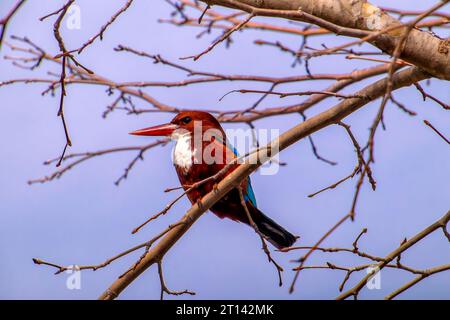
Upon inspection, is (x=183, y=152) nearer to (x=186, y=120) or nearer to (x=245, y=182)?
(x=186, y=120)

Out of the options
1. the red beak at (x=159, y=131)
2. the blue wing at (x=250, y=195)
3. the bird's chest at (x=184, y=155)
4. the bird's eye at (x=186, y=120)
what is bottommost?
the blue wing at (x=250, y=195)

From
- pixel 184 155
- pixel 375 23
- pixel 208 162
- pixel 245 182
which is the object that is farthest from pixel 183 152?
pixel 375 23

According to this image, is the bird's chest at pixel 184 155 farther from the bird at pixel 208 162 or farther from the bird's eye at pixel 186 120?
the bird's eye at pixel 186 120

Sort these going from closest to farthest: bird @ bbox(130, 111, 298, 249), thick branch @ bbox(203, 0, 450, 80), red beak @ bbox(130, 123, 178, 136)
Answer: thick branch @ bbox(203, 0, 450, 80), bird @ bbox(130, 111, 298, 249), red beak @ bbox(130, 123, 178, 136)

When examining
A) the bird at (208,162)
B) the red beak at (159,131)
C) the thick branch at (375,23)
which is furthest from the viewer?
the red beak at (159,131)

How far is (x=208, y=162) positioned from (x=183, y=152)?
19 cm

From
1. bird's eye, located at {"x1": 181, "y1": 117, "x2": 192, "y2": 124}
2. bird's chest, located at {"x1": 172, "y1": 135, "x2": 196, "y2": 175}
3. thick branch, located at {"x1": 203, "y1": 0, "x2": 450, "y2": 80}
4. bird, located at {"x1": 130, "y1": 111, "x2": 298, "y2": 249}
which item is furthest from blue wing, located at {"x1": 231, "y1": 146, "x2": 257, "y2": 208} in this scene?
thick branch, located at {"x1": 203, "y1": 0, "x2": 450, "y2": 80}

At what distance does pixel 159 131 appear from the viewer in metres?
3.64

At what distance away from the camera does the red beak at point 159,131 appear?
3582mm

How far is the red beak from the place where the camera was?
3.58 meters

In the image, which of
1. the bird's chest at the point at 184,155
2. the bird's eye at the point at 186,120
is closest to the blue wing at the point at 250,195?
the bird's chest at the point at 184,155

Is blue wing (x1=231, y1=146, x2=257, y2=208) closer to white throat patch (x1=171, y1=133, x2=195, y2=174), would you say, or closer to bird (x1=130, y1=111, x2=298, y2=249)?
bird (x1=130, y1=111, x2=298, y2=249)
